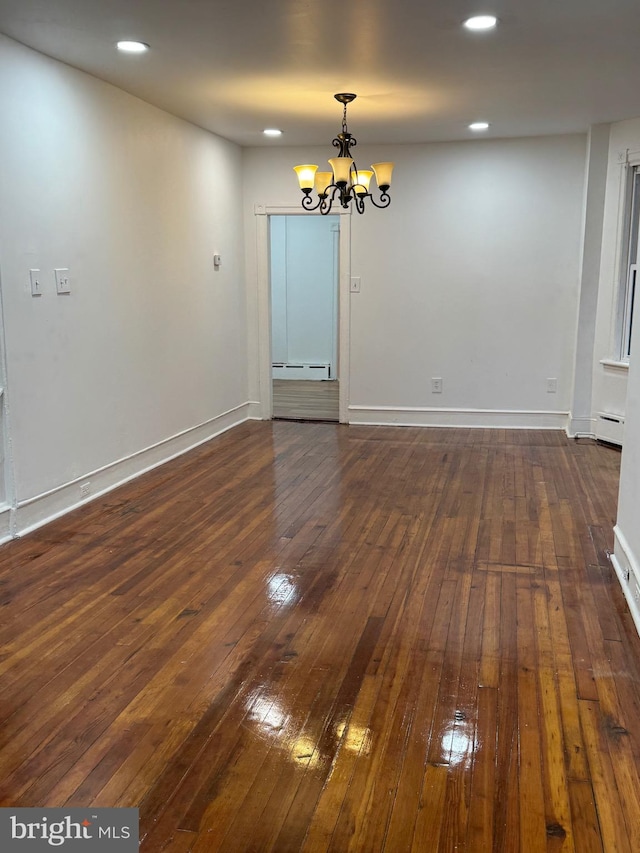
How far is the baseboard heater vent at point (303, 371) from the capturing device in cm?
1041

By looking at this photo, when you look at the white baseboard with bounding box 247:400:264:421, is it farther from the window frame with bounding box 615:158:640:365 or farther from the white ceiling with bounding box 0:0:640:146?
the window frame with bounding box 615:158:640:365

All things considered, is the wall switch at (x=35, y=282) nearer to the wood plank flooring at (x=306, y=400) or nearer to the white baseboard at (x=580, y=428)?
the wood plank flooring at (x=306, y=400)

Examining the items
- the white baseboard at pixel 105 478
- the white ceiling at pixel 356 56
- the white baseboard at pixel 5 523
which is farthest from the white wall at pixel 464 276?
the white baseboard at pixel 5 523

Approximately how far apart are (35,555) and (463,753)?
8.24ft

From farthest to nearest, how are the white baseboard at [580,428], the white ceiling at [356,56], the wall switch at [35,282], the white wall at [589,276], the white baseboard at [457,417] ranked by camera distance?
the white baseboard at [457,417] < the white baseboard at [580,428] < the white wall at [589,276] < the wall switch at [35,282] < the white ceiling at [356,56]

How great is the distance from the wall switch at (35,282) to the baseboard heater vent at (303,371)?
20.7 ft

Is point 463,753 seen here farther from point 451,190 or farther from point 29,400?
point 451,190

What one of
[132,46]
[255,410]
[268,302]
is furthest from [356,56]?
[255,410]

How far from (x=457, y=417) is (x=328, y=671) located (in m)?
4.84

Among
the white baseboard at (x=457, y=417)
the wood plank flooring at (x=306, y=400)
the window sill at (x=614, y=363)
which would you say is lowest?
the wood plank flooring at (x=306, y=400)

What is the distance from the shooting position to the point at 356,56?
408cm

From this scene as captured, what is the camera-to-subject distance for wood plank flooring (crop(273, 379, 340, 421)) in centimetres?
797

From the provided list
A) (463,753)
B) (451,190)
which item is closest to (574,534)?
(463,753)
